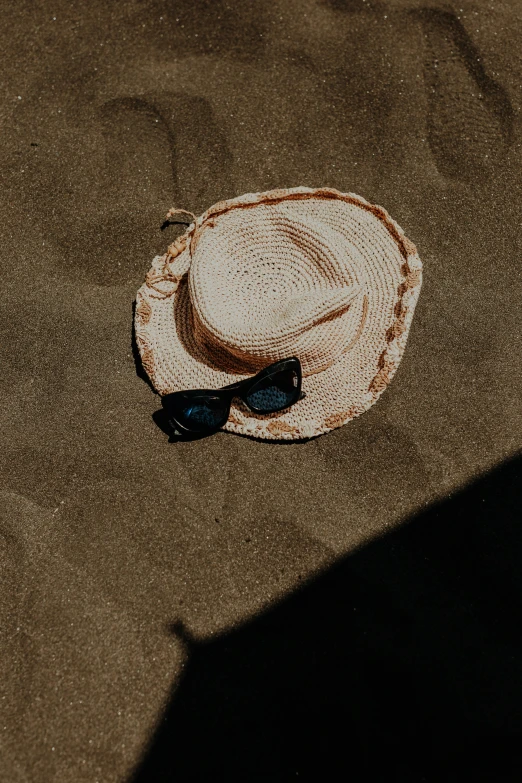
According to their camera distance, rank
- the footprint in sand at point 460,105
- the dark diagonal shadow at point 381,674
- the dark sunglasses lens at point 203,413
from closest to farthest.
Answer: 1. the dark diagonal shadow at point 381,674
2. the dark sunglasses lens at point 203,413
3. the footprint in sand at point 460,105

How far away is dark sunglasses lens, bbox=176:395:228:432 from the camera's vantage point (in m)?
1.54

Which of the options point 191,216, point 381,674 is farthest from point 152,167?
point 381,674

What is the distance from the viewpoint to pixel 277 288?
159cm

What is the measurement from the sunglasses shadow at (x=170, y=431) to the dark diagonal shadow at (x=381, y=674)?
52 cm

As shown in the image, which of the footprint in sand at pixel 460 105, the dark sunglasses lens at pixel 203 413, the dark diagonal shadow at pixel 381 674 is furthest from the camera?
the footprint in sand at pixel 460 105

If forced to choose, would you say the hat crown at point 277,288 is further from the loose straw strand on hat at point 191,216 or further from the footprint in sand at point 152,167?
the footprint in sand at point 152,167

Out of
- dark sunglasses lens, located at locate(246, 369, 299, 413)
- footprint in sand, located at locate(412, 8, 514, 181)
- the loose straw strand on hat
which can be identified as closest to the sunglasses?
dark sunglasses lens, located at locate(246, 369, 299, 413)

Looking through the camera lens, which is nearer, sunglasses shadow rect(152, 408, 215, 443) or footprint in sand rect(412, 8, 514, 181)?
sunglasses shadow rect(152, 408, 215, 443)

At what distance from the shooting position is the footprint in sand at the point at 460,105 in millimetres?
1772

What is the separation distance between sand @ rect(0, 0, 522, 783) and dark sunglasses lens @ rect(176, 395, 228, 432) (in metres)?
0.09

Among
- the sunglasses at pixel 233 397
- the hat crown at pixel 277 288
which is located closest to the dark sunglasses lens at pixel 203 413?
the sunglasses at pixel 233 397

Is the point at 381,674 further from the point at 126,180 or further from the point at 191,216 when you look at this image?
the point at 126,180

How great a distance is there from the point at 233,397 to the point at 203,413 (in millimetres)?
95

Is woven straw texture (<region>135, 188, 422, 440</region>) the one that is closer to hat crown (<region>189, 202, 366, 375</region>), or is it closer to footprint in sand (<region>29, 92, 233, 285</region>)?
hat crown (<region>189, 202, 366, 375</region>)
